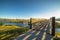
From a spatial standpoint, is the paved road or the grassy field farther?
the grassy field

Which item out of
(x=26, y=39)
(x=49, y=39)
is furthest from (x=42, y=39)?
(x=26, y=39)

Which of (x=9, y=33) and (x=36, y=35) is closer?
(x=36, y=35)

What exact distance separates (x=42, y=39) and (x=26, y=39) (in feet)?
2.99

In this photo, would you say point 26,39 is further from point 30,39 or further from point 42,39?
point 42,39

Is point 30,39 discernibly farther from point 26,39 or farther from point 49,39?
point 49,39

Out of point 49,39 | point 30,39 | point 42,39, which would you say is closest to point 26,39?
point 30,39

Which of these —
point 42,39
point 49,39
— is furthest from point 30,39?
point 49,39

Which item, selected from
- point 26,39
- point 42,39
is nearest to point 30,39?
point 26,39

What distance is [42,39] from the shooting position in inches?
228

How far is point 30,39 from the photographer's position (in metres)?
5.75

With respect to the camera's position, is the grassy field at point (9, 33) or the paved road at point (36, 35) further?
the grassy field at point (9, 33)

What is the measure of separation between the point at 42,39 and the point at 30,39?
2.25 feet

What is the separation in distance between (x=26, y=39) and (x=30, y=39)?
0.23m

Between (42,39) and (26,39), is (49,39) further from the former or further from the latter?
(26,39)
